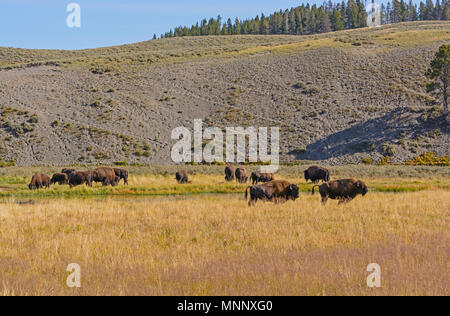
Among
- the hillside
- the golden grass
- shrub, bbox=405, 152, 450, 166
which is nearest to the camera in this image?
the golden grass

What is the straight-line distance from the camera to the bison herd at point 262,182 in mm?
19375

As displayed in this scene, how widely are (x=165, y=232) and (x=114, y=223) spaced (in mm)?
2684

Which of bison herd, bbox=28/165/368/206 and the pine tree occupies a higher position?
the pine tree

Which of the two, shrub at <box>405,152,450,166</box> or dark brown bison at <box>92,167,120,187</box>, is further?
shrub at <box>405,152,450,166</box>

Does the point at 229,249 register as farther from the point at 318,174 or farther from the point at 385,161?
the point at 385,161

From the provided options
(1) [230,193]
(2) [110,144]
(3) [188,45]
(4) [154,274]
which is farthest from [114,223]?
(3) [188,45]

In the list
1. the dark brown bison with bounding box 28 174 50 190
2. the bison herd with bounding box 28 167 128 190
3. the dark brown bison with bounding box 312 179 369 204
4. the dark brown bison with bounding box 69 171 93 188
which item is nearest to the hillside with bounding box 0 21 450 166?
the bison herd with bounding box 28 167 128 190

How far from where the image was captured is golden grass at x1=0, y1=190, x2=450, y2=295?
7.44 metres

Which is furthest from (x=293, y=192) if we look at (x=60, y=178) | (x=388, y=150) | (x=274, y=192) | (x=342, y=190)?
(x=388, y=150)

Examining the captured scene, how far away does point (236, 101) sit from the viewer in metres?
77.4

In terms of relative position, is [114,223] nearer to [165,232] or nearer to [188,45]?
[165,232]

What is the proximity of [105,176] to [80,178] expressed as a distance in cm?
175

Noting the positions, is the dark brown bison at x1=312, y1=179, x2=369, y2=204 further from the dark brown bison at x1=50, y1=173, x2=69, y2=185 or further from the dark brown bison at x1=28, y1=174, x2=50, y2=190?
the dark brown bison at x1=50, y1=173, x2=69, y2=185

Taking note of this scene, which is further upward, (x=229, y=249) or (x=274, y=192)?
(x=229, y=249)
